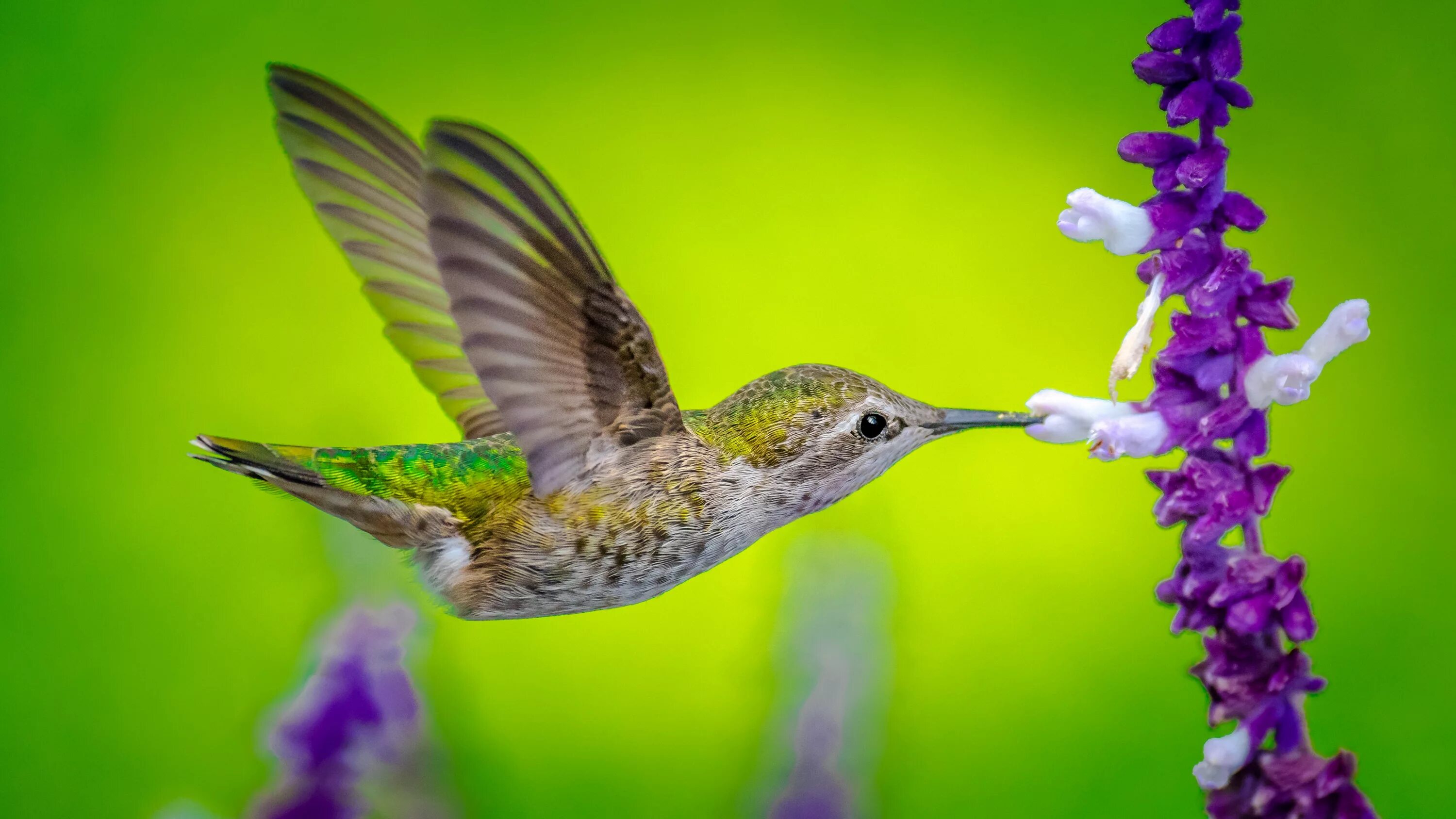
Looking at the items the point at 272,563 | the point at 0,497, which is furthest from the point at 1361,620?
the point at 0,497

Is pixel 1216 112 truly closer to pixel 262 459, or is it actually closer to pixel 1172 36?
pixel 1172 36

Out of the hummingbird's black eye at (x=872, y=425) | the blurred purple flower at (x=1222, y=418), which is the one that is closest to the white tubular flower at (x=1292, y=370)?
→ the blurred purple flower at (x=1222, y=418)

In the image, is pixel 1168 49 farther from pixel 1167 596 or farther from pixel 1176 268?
pixel 1167 596

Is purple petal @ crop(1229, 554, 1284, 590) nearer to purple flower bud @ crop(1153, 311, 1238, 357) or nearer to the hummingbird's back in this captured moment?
purple flower bud @ crop(1153, 311, 1238, 357)

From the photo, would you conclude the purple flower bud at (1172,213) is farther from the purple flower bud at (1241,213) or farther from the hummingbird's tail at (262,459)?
the hummingbird's tail at (262,459)

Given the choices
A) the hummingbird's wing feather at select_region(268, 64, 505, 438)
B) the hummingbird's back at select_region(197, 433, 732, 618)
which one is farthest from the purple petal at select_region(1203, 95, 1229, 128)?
the hummingbird's wing feather at select_region(268, 64, 505, 438)

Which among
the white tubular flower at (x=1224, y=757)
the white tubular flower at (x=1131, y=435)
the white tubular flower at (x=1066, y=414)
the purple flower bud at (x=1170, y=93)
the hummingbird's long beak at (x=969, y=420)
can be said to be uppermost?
the purple flower bud at (x=1170, y=93)
